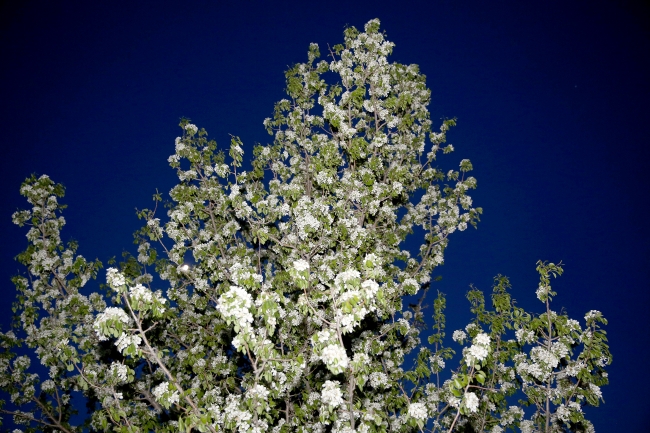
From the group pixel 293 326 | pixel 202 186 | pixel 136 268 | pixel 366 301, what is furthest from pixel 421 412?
pixel 136 268

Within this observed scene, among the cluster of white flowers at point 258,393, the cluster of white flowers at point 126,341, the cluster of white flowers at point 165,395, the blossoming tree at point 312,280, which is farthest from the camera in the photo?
the blossoming tree at point 312,280

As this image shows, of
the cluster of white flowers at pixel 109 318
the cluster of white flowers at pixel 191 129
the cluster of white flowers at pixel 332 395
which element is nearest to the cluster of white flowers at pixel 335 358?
the cluster of white flowers at pixel 332 395

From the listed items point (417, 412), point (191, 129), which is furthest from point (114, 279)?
point (191, 129)

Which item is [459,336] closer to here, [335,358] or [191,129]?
[335,358]

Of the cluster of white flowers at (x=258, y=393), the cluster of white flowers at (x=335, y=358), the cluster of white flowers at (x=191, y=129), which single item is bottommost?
the cluster of white flowers at (x=258, y=393)

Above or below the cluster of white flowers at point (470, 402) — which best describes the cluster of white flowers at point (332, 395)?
below

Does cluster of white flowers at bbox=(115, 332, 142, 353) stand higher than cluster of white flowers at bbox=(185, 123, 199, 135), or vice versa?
cluster of white flowers at bbox=(185, 123, 199, 135)

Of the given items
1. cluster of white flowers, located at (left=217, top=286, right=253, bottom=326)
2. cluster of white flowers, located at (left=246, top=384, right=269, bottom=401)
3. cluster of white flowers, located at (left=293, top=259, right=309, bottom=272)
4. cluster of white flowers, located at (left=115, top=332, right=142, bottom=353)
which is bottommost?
cluster of white flowers, located at (left=246, top=384, right=269, bottom=401)

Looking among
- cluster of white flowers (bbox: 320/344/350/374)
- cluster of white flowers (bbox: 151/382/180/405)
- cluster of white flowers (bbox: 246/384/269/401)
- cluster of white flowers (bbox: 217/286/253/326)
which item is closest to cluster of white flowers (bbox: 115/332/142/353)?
cluster of white flowers (bbox: 151/382/180/405)

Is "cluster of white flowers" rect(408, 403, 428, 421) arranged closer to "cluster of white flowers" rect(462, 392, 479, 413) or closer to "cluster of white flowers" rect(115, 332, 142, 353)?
"cluster of white flowers" rect(462, 392, 479, 413)

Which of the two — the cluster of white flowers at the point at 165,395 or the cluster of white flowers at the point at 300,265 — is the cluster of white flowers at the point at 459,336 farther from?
the cluster of white flowers at the point at 165,395

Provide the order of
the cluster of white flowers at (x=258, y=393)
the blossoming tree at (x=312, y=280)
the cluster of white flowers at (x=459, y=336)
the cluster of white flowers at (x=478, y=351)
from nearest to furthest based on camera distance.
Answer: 1. the cluster of white flowers at (x=478, y=351)
2. the cluster of white flowers at (x=258, y=393)
3. the blossoming tree at (x=312, y=280)
4. the cluster of white flowers at (x=459, y=336)

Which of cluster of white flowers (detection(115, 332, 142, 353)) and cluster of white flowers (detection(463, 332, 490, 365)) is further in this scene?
cluster of white flowers (detection(463, 332, 490, 365))

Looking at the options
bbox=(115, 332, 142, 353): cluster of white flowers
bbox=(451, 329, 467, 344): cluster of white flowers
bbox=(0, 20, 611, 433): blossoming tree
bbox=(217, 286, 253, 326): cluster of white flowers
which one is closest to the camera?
bbox=(217, 286, 253, 326): cluster of white flowers
